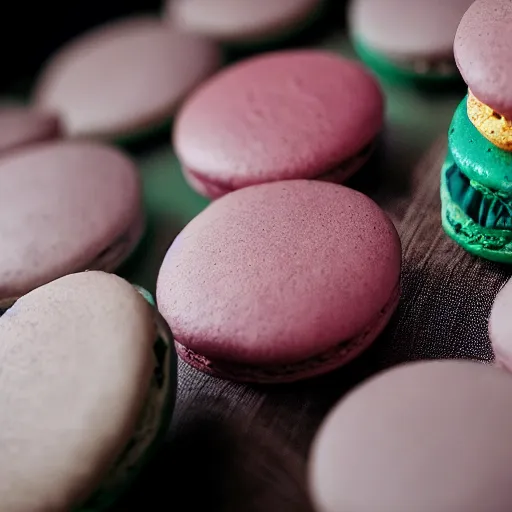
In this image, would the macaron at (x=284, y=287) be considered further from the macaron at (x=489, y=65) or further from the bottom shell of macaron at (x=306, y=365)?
the macaron at (x=489, y=65)

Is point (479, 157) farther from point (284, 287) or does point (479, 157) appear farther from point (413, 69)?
point (413, 69)

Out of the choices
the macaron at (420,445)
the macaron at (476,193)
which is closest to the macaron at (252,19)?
the macaron at (476,193)

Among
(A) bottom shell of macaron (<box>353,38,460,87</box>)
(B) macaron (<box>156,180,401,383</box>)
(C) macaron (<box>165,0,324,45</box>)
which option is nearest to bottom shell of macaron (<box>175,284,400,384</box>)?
(B) macaron (<box>156,180,401,383</box>)

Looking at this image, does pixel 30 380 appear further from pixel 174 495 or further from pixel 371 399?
pixel 371 399

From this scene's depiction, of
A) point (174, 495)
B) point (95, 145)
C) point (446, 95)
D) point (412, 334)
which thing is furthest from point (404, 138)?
point (174, 495)

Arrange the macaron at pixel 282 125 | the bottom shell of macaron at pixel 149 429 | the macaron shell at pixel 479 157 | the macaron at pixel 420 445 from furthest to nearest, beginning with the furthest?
the macaron at pixel 282 125
the macaron shell at pixel 479 157
the bottom shell of macaron at pixel 149 429
the macaron at pixel 420 445

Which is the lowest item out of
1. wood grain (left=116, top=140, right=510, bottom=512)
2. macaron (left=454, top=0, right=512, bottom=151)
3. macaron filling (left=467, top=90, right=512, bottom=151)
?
wood grain (left=116, top=140, right=510, bottom=512)

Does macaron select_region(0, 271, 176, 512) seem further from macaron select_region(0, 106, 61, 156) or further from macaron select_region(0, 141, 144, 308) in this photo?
macaron select_region(0, 106, 61, 156)
